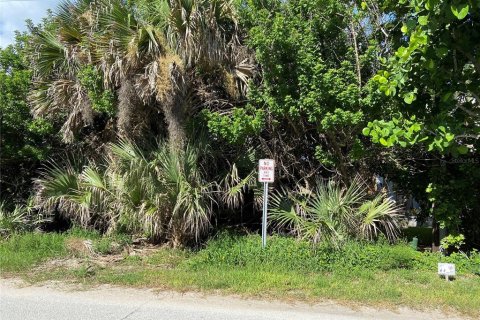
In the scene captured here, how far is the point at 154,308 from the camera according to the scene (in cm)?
608

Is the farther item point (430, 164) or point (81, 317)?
point (430, 164)

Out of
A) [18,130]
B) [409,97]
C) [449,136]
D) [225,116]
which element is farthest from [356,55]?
[18,130]

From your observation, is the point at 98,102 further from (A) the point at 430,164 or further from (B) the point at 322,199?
(A) the point at 430,164

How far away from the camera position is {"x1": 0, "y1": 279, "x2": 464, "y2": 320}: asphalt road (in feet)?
18.9

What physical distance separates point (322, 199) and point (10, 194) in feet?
26.4

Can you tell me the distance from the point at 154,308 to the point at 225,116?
429 cm

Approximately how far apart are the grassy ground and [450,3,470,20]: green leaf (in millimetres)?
3770

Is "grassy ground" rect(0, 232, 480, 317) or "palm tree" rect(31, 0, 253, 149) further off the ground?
"palm tree" rect(31, 0, 253, 149)

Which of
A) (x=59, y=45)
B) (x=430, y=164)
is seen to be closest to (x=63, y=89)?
(x=59, y=45)

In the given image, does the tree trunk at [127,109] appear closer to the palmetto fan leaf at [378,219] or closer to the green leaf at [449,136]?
the palmetto fan leaf at [378,219]

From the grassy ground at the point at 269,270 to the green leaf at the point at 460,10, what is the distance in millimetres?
3770

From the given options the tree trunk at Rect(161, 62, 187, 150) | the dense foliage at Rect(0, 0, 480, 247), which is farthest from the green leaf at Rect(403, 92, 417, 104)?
the tree trunk at Rect(161, 62, 187, 150)

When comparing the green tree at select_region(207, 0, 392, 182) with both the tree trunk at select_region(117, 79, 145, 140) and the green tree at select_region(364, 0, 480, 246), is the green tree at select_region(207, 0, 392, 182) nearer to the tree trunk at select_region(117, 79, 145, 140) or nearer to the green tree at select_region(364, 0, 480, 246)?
the green tree at select_region(364, 0, 480, 246)

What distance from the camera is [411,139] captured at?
268 inches
